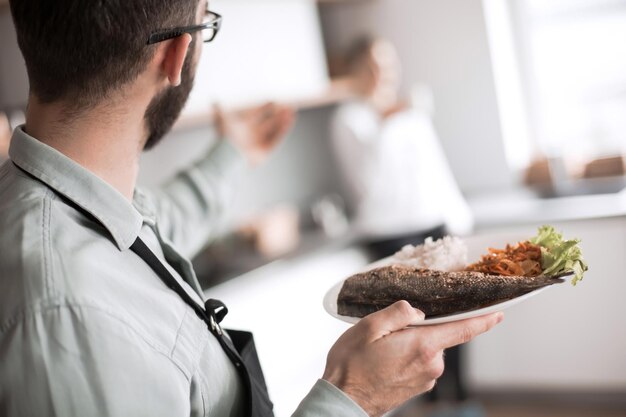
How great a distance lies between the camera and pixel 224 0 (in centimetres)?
309

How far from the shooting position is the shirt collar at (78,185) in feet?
2.75

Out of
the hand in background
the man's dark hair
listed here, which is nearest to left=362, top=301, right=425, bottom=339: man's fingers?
the man's dark hair

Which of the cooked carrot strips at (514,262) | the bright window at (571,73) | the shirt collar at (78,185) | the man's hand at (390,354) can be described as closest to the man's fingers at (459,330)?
the man's hand at (390,354)

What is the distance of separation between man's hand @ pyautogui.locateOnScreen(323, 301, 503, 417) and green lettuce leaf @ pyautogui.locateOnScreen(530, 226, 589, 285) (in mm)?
116

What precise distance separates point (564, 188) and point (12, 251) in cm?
329

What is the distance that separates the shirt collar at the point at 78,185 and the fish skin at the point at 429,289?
323 mm

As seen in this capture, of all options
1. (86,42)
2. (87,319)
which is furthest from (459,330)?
(86,42)

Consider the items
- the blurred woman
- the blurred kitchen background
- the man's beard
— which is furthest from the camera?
the blurred woman

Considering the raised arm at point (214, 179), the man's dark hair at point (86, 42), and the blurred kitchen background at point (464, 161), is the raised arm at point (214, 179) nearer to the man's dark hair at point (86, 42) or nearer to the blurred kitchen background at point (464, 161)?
the man's dark hair at point (86, 42)

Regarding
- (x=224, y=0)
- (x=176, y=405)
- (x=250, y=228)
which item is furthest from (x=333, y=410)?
(x=224, y=0)

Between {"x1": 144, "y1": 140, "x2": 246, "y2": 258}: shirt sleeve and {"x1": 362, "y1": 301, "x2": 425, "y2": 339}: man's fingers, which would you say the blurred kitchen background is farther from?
{"x1": 362, "y1": 301, "x2": 425, "y2": 339}: man's fingers

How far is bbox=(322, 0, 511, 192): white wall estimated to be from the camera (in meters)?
3.91

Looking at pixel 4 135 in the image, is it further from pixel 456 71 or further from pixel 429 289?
pixel 456 71

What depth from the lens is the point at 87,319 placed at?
0.75 m
